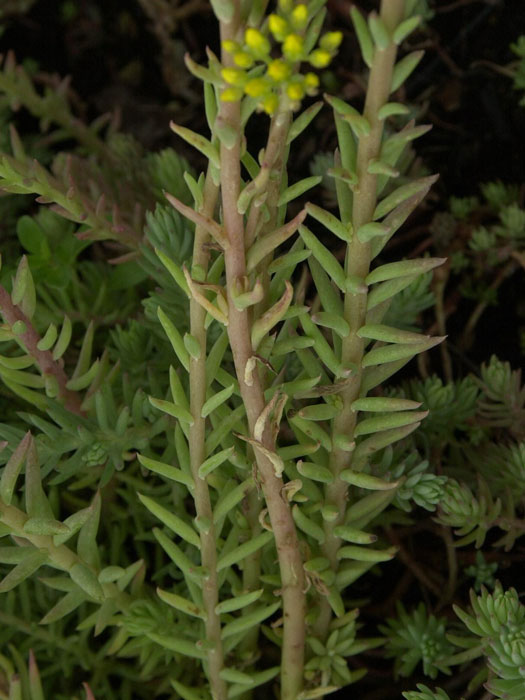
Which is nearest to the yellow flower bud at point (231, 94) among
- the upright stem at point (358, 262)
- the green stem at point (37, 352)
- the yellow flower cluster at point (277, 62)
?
the yellow flower cluster at point (277, 62)

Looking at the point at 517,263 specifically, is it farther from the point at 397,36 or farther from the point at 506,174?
the point at 397,36

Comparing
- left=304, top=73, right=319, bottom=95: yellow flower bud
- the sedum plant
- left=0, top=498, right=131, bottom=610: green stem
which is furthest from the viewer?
left=0, top=498, right=131, bottom=610: green stem

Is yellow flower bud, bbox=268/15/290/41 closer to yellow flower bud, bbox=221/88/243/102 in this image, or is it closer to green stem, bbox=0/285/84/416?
yellow flower bud, bbox=221/88/243/102

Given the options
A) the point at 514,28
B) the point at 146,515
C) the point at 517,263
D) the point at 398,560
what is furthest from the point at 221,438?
the point at 514,28

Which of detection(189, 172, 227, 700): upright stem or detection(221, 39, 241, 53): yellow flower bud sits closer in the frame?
detection(221, 39, 241, 53): yellow flower bud

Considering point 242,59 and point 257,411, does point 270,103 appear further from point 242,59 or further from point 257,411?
point 257,411

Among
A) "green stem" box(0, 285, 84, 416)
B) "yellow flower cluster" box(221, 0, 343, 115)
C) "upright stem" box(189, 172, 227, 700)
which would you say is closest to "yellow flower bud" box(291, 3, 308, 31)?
"yellow flower cluster" box(221, 0, 343, 115)
